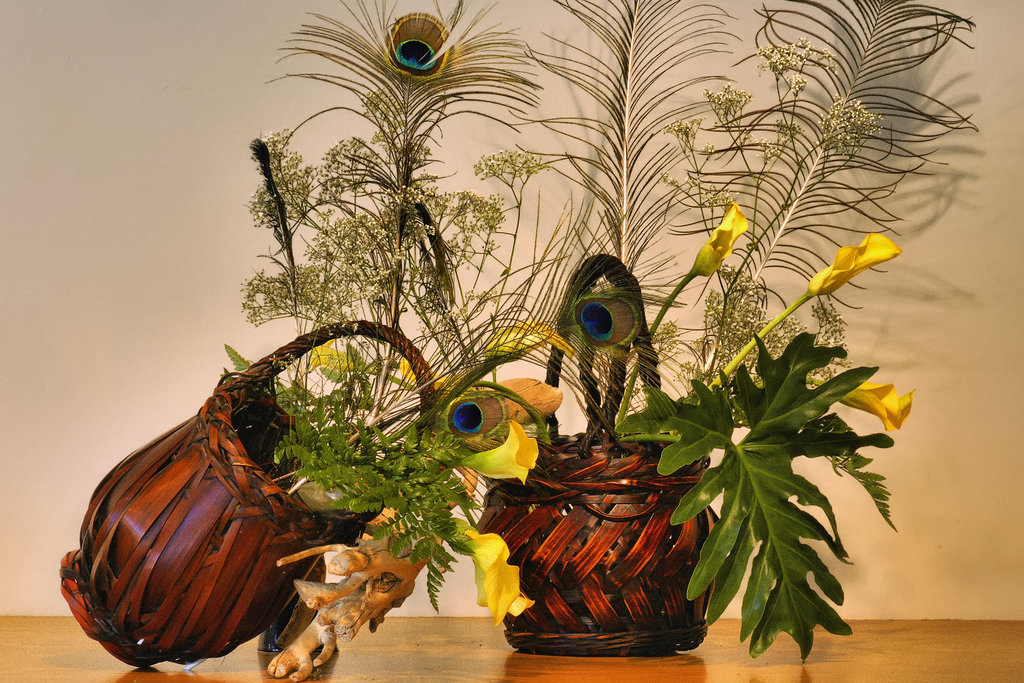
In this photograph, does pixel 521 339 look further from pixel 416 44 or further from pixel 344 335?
pixel 416 44

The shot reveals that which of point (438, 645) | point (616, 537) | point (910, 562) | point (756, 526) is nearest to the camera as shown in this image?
point (756, 526)

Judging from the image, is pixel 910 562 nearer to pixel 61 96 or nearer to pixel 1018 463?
pixel 1018 463

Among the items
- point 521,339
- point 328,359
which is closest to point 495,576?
point 521,339

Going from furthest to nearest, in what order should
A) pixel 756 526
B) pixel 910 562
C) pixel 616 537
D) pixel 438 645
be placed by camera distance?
pixel 910 562, pixel 438 645, pixel 616 537, pixel 756 526

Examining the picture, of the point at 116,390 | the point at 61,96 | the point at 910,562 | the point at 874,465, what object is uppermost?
the point at 61,96

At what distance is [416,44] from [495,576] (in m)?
0.55

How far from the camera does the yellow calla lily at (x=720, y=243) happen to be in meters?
0.77

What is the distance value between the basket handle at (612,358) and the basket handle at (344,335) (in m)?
0.15

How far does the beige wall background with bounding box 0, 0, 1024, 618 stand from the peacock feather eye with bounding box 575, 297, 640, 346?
0.56 metres

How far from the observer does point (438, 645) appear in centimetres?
90

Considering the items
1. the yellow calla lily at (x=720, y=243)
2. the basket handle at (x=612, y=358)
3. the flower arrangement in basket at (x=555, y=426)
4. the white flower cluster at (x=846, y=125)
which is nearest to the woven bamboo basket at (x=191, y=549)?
the flower arrangement in basket at (x=555, y=426)

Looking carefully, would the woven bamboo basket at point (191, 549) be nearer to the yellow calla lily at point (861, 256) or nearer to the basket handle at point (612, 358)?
the basket handle at point (612, 358)

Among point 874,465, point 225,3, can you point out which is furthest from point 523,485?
point 225,3

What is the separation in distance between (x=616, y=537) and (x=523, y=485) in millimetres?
103
